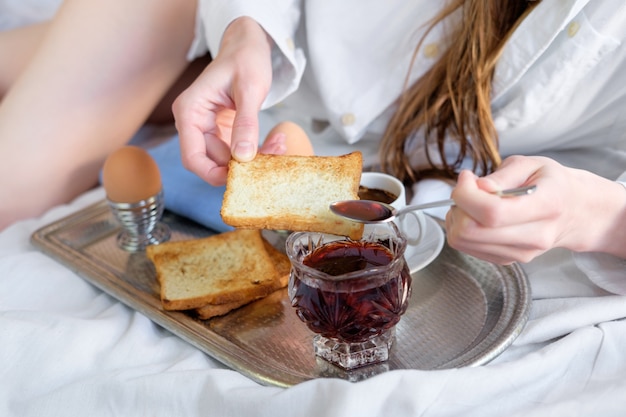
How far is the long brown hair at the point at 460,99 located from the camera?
98 centimetres

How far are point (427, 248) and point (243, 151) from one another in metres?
0.29

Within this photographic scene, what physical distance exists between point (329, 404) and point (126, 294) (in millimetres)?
372

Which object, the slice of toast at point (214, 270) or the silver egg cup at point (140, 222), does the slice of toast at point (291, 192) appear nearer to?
the slice of toast at point (214, 270)

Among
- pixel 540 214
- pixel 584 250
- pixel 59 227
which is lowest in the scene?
pixel 59 227

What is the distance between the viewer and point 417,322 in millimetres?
820

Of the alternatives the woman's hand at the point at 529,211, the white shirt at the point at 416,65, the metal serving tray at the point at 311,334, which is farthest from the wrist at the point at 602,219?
the white shirt at the point at 416,65

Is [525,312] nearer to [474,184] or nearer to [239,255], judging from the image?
[474,184]

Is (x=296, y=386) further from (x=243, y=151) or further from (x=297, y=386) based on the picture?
(x=243, y=151)

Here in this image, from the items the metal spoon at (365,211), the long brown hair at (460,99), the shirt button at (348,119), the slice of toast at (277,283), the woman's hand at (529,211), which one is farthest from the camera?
the shirt button at (348,119)

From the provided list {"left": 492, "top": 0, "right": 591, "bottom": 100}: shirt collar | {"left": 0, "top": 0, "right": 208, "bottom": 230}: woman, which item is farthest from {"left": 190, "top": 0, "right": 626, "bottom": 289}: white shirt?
{"left": 0, "top": 0, "right": 208, "bottom": 230}: woman

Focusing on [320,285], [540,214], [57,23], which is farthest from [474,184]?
[57,23]

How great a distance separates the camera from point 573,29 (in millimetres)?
937

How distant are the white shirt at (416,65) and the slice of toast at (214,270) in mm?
275

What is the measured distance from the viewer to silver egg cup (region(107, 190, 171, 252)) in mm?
1027
